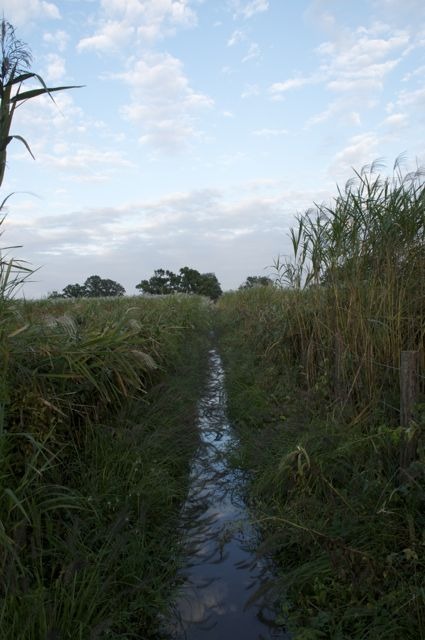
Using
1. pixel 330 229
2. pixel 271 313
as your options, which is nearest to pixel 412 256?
pixel 330 229

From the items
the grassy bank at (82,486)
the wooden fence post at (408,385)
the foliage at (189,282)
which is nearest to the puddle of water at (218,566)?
the grassy bank at (82,486)

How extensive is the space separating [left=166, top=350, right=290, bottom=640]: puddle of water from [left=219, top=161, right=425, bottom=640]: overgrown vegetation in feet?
0.45

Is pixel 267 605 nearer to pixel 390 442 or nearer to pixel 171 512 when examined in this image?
pixel 171 512

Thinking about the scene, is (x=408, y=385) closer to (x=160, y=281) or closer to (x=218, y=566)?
(x=218, y=566)

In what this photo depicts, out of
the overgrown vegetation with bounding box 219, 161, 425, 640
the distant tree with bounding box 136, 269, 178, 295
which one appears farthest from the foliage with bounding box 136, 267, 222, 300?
the overgrown vegetation with bounding box 219, 161, 425, 640

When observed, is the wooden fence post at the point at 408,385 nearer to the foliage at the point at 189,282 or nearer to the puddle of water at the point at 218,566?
the puddle of water at the point at 218,566

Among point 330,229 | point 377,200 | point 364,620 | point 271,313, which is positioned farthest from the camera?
point 271,313

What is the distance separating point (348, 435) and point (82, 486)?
5.92 feet

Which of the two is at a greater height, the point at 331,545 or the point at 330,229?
the point at 330,229

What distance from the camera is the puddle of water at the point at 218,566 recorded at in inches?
93.9

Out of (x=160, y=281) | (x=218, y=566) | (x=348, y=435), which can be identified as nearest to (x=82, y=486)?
(x=218, y=566)

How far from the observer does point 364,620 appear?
7.01ft

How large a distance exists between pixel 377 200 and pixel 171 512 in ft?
9.82

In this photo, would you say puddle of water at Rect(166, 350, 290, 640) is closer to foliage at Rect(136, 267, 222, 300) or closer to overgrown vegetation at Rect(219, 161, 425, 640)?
overgrown vegetation at Rect(219, 161, 425, 640)
